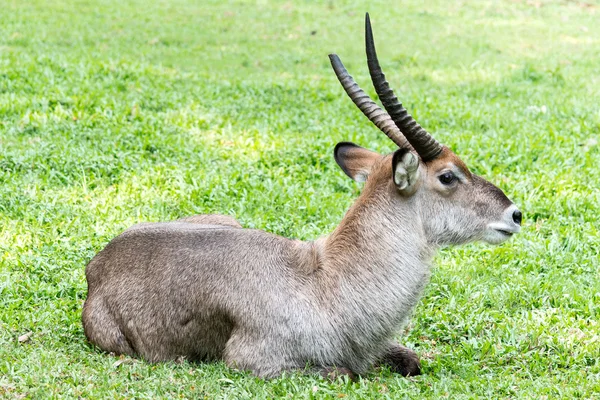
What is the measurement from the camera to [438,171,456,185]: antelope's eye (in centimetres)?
514

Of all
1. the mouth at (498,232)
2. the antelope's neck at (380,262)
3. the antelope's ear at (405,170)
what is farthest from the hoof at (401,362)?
the antelope's ear at (405,170)

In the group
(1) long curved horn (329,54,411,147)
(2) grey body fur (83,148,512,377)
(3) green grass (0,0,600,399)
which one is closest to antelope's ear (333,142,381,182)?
(2) grey body fur (83,148,512,377)

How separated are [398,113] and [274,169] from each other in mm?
3640

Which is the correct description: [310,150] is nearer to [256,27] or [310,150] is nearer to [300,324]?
[300,324]

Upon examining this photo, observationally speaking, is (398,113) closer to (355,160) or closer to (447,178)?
(447,178)

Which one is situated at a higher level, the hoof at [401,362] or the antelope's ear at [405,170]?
the antelope's ear at [405,170]

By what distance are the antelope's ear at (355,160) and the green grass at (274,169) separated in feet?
3.51

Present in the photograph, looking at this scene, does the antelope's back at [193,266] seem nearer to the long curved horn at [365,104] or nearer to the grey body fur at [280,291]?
the grey body fur at [280,291]

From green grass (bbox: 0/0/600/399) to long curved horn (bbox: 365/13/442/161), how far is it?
125 cm

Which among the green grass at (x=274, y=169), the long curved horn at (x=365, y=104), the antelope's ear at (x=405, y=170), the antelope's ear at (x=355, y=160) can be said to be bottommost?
the green grass at (x=274, y=169)

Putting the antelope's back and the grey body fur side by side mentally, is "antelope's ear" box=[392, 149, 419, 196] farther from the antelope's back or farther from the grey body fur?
the antelope's back

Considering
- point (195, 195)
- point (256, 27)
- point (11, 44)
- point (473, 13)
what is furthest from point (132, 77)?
point (473, 13)

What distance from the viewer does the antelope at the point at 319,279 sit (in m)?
4.98

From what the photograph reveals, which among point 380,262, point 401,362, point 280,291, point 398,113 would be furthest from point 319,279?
point 398,113
